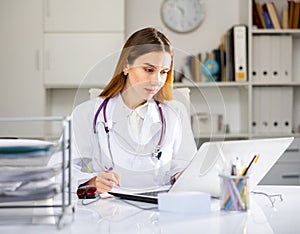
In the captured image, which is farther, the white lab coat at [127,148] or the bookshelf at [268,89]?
the bookshelf at [268,89]

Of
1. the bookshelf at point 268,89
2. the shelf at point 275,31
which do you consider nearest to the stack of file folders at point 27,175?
the bookshelf at point 268,89

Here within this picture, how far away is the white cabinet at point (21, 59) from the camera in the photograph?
11.8 feet

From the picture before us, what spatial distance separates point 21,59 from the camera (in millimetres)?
3619

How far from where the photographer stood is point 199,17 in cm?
386

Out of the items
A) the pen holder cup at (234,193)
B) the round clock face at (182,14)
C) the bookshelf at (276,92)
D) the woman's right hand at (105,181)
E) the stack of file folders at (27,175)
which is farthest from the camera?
the round clock face at (182,14)

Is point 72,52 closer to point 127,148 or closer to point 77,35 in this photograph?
point 77,35

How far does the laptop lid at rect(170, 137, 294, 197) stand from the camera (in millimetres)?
1331

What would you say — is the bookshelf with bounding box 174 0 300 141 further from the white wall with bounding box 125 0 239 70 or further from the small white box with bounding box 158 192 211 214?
the small white box with bounding box 158 192 211 214

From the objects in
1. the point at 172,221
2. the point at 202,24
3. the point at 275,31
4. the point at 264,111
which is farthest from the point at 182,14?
the point at 172,221

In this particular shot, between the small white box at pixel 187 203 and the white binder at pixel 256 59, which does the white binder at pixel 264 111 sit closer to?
the white binder at pixel 256 59

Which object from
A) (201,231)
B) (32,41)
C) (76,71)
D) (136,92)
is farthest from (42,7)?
(201,231)

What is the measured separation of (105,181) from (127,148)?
0.41 ft

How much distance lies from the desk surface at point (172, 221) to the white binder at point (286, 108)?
2.29 meters

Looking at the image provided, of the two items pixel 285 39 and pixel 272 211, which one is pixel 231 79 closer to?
pixel 285 39
